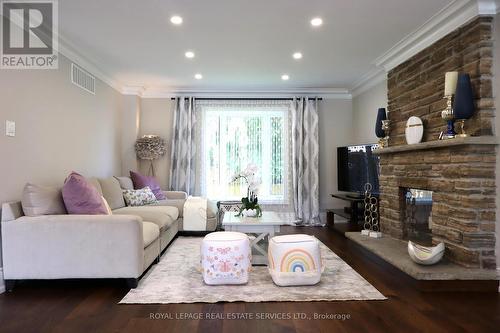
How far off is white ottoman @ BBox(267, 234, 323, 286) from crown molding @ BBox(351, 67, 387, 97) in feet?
10.9

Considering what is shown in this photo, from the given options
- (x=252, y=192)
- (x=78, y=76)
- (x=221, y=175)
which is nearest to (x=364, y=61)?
(x=252, y=192)

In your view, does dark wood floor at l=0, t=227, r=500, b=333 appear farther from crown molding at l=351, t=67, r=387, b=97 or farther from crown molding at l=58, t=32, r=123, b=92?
crown molding at l=351, t=67, r=387, b=97

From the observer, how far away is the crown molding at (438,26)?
3080mm

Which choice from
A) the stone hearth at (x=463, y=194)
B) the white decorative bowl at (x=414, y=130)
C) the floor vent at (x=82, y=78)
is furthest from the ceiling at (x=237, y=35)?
the stone hearth at (x=463, y=194)

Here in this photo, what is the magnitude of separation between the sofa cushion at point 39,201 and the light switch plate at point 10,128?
52 centimetres

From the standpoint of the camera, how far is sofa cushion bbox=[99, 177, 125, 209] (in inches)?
181

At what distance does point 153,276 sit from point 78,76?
285cm

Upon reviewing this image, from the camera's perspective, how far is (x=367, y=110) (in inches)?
241

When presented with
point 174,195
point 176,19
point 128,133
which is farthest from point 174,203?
point 176,19

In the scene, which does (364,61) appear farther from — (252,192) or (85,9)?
(85,9)

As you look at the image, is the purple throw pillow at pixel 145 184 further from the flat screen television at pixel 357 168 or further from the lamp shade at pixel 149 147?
the flat screen television at pixel 357 168

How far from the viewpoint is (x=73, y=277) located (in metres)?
3.00

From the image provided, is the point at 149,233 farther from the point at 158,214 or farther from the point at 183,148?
the point at 183,148

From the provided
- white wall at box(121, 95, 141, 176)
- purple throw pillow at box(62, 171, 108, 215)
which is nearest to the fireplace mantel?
purple throw pillow at box(62, 171, 108, 215)
